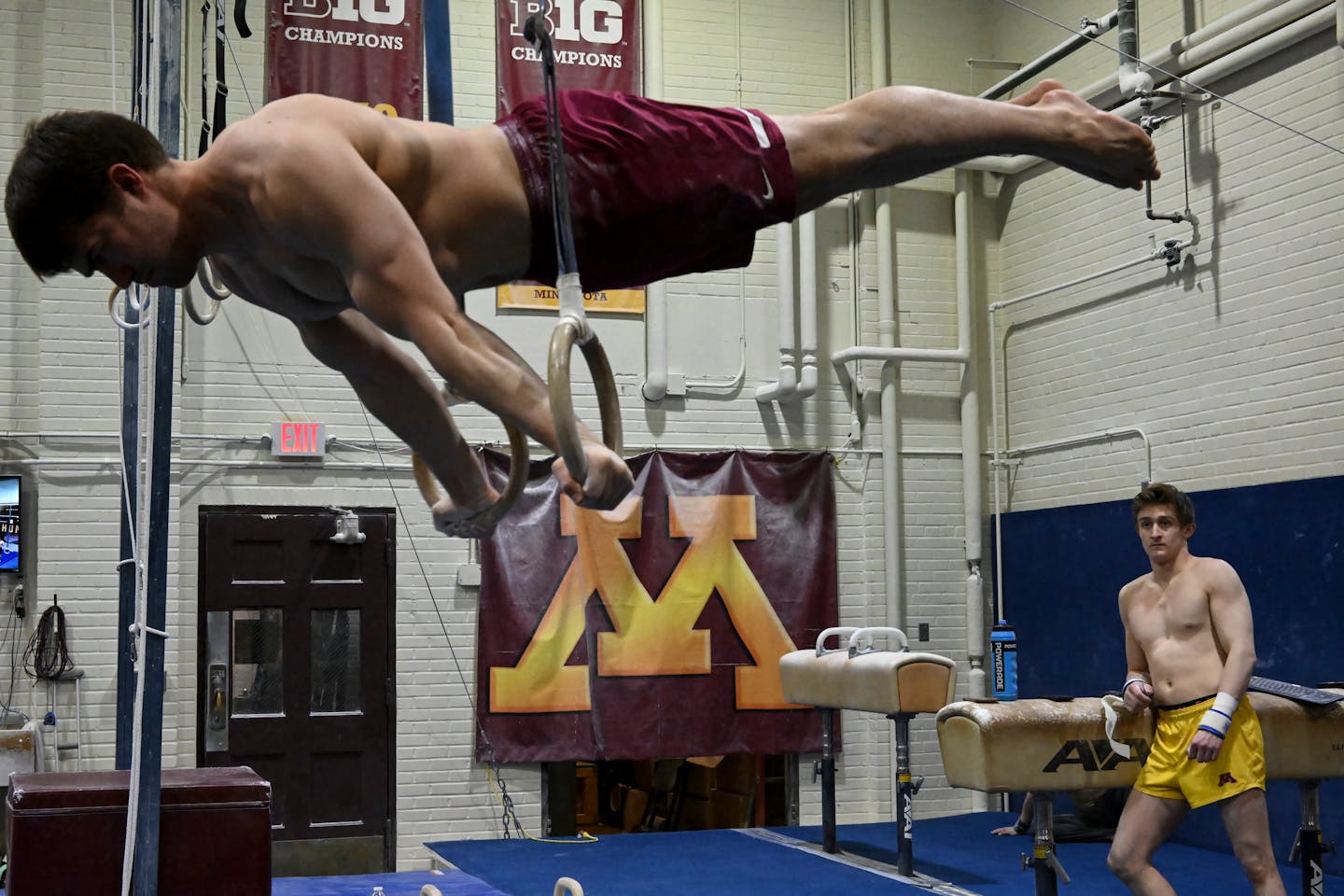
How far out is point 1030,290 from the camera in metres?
9.95

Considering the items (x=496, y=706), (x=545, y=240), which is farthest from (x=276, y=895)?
(x=545, y=240)

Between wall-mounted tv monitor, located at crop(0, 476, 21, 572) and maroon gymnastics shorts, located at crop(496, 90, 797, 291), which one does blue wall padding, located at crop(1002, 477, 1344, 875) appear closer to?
maroon gymnastics shorts, located at crop(496, 90, 797, 291)

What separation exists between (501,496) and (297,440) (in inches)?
260

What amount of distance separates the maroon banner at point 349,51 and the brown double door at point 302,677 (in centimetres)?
271

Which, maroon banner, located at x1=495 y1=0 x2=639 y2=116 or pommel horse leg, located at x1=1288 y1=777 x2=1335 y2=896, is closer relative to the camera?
pommel horse leg, located at x1=1288 y1=777 x2=1335 y2=896

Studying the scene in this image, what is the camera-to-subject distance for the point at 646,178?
88.5 inches

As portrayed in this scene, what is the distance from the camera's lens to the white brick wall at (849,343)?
7824mm

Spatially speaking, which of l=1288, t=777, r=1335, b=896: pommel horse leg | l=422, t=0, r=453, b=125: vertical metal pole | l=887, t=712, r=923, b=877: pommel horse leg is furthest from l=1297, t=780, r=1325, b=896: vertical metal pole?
l=422, t=0, r=453, b=125: vertical metal pole

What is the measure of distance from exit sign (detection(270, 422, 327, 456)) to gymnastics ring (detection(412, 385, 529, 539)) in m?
6.28

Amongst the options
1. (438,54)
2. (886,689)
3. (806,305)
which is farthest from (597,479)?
(806,305)

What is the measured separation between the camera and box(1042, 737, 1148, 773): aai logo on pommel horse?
17.4 ft

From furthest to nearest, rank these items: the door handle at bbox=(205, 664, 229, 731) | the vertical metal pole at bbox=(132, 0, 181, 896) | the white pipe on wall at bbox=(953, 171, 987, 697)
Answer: the white pipe on wall at bbox=(953, 171, 987, 697)
the door handle at bbox=(205, 664, 229, 731)
the vertical metal pole at bbox=(132, 0, 181, 896)

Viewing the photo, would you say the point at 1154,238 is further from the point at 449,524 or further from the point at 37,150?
the point at 37,150

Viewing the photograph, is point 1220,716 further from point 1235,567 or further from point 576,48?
point 576,48
